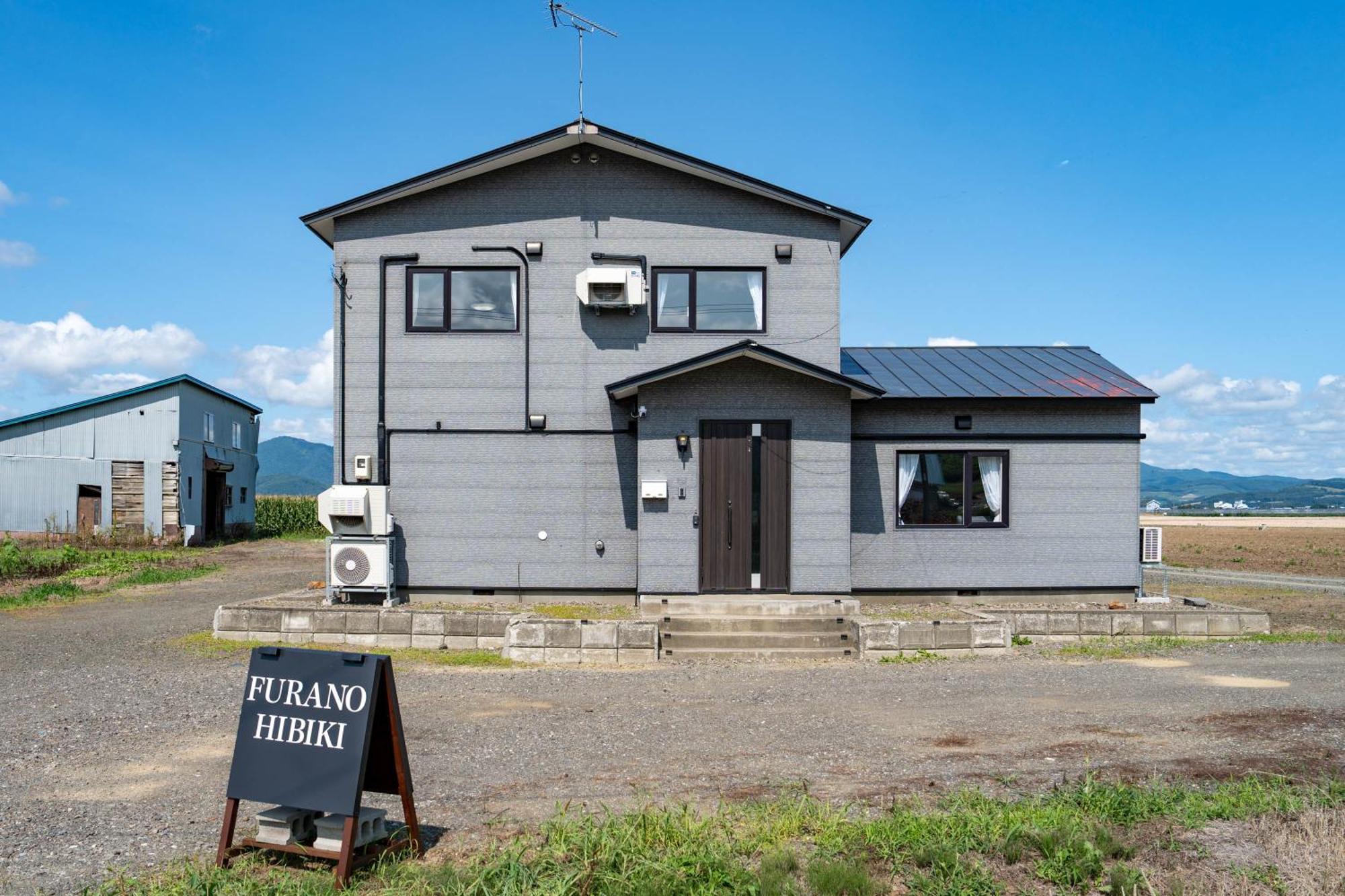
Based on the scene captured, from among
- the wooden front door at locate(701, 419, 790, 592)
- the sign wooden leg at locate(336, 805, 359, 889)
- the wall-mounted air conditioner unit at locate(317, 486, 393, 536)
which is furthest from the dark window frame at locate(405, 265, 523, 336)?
the sign wooden leg at locate(336, 805, 359, 889)

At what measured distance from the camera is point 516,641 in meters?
10.9

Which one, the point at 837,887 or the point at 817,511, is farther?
the point at 817,511

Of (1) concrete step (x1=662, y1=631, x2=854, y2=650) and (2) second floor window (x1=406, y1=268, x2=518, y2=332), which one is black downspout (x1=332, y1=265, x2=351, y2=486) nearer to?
(2) second floor window (x1=406, y1=268, x2=518, y2=332)

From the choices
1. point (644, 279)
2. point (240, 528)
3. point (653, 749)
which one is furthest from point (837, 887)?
point (240, 528)

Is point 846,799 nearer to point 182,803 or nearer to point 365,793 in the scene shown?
point 365,793

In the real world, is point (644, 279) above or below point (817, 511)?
above

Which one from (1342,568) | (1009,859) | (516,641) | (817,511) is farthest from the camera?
(1342,568)

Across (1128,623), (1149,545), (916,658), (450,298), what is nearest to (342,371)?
(450,298)

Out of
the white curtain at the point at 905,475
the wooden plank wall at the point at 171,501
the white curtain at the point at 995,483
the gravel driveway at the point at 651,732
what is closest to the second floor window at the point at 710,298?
the white curtain at the point at 905,475

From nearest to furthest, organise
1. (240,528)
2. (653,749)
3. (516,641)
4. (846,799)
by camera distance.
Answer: (846,799) < (653,749) < (516,641) < (240,528)

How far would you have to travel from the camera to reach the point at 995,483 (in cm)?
1379

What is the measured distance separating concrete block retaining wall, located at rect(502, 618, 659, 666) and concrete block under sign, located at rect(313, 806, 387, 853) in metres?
5.91

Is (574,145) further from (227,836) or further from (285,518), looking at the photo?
(285,518)

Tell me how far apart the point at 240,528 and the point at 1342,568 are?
34253 mm
